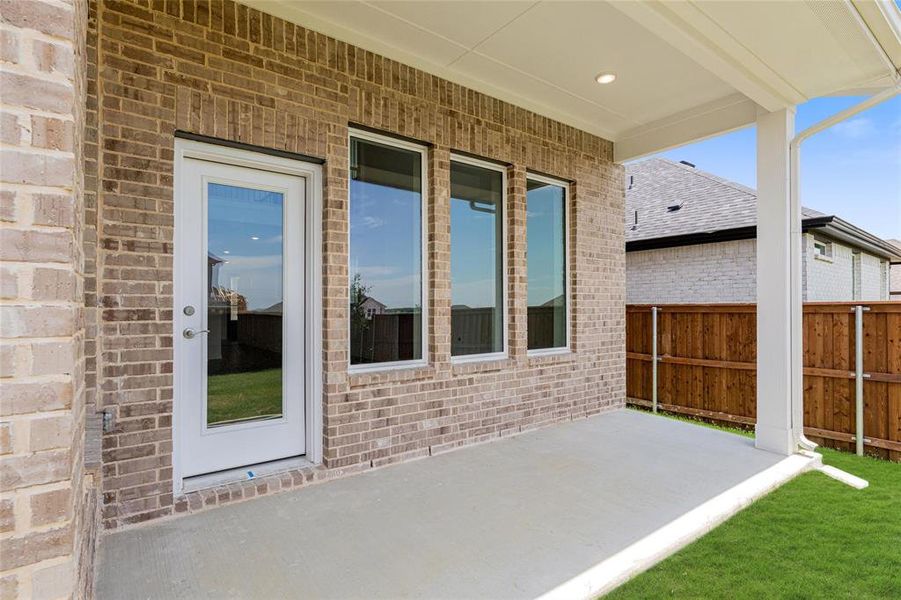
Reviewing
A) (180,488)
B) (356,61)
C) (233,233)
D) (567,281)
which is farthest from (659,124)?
(180,488)

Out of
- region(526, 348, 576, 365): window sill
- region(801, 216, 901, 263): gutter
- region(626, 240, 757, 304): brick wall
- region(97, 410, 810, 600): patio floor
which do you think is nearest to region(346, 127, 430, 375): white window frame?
region(97, 410, 810, 600): patio floor

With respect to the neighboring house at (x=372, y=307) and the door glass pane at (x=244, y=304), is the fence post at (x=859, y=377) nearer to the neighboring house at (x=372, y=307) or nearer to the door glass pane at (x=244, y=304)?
the neighboring house at (x=372, y=307)

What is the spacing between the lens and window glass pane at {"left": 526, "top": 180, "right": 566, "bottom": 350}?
207 inches

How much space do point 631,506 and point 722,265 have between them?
6782 millimetres

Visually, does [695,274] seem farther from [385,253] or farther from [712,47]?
[385,253]

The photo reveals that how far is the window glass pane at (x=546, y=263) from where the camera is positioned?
5250mm

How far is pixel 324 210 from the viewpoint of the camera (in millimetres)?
3590

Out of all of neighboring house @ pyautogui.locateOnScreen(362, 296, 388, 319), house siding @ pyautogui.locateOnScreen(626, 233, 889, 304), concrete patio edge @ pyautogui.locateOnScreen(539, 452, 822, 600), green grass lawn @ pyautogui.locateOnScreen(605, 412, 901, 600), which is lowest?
green grass lawn @ pyautogui.locateOnScreen(605, 412, 901, 600)

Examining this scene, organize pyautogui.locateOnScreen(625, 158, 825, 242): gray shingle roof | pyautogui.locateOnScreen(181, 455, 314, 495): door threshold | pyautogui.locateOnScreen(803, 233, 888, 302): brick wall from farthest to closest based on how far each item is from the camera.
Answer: pyautogui.locateOnScreen(625, 158, 825, 242): gray shingle roof
pyautogui.locateOnScreen(803, 233, 888, 302): brick wall
pyautogui.locateOnScreen(181, 455, 314, 495): door threshold

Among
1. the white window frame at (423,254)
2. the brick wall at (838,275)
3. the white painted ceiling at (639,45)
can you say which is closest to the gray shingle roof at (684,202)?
the brick wall at (838,275)

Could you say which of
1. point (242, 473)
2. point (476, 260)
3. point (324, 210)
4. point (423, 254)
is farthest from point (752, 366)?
point (242, 473)

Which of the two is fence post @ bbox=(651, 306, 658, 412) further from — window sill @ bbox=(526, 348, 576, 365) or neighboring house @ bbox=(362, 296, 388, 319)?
neighboring house @ bbox=(362, 296, 388, 319)

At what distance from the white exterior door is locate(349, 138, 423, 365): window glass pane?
0.49m

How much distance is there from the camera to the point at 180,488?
3014 mm
